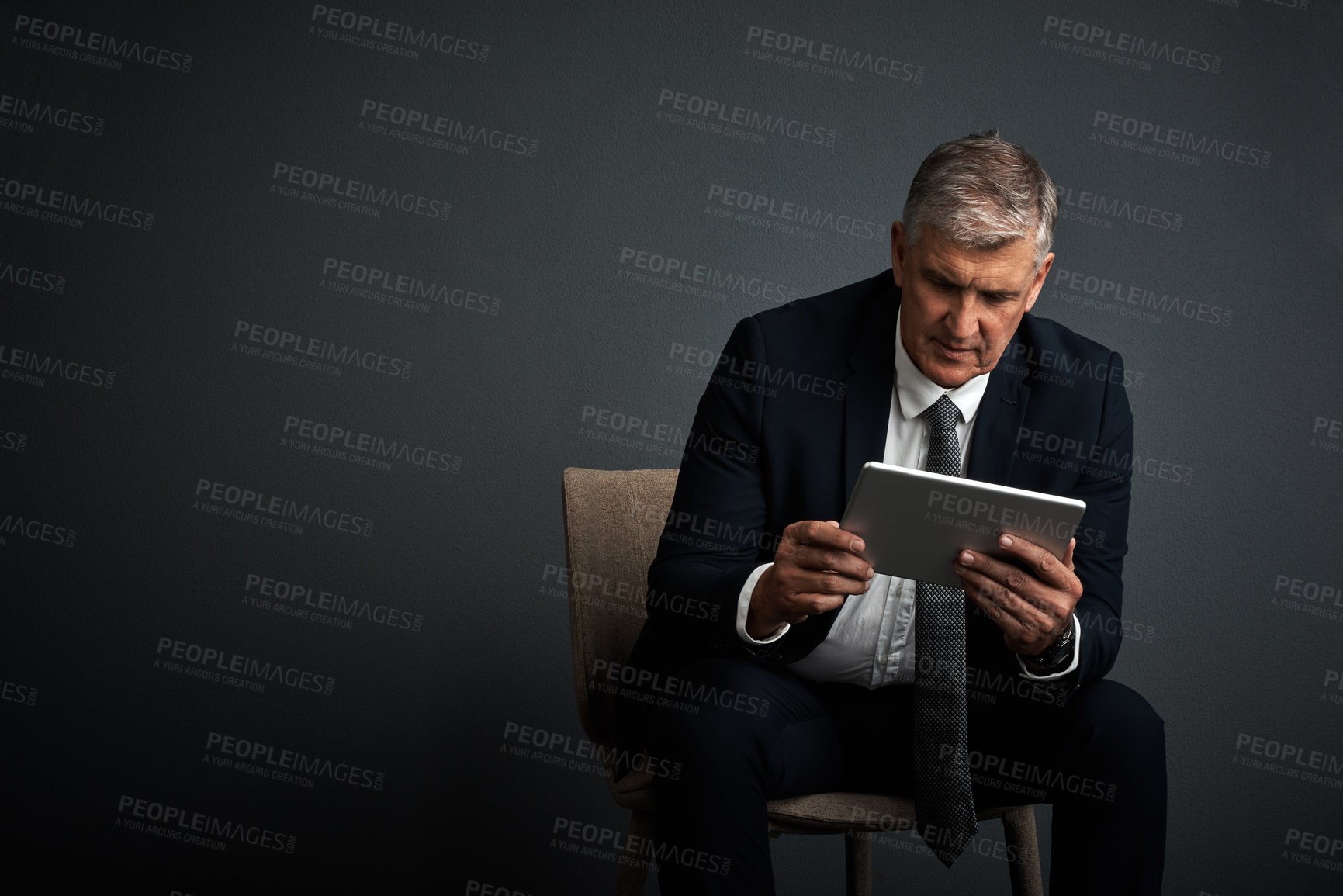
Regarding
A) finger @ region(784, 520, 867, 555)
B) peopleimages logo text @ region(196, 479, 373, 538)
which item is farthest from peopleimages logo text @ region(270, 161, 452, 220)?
finger @ region(784, 520, 867, 555)

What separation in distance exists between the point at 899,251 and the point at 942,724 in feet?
2.71

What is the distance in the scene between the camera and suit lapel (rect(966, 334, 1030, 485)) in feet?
6.29

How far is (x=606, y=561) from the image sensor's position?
7.15ft

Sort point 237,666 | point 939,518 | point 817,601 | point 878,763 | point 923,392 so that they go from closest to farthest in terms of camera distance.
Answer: point 939,518
point 817,601
point 878,763
point 923,392
point 237,666

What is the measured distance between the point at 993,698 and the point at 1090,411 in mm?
547

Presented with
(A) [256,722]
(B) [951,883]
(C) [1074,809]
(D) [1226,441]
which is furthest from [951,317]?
(A) [256,722]

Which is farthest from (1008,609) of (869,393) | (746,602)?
(869,393)

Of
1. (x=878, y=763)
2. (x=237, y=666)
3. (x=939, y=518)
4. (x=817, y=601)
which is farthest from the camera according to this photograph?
(x=237, y=666)

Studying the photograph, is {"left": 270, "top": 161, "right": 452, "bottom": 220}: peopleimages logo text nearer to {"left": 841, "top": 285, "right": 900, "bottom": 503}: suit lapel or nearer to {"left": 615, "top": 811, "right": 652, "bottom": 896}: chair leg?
{"left": 841, "top": 285, "right": 900, "bottom": 503}: suit lapel

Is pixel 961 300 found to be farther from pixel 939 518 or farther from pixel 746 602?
pixel 746 602

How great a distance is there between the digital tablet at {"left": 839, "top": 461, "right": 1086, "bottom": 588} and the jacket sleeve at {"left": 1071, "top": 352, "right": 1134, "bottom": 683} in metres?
0.37

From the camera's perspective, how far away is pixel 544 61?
306cm

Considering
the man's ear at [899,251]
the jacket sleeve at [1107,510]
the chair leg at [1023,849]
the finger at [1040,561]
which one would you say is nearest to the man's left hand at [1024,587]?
the finger at [1040,561]

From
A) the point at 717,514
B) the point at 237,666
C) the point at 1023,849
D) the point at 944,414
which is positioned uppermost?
the point at 944,414
